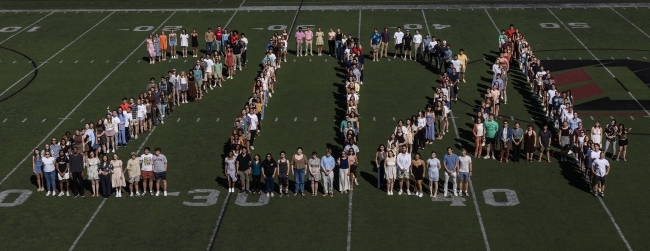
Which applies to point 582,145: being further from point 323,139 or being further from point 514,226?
point 323,139

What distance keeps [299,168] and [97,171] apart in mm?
5367

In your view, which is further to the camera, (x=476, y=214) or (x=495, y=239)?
(x=476, y=214)

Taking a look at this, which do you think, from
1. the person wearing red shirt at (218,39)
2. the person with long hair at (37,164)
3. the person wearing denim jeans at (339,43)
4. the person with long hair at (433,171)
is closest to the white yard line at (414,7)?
the person wearing red shirt at (218,39)

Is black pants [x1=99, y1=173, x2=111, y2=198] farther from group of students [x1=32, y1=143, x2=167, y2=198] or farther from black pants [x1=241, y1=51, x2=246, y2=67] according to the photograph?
black pants [x1=241, y1=51, x2=246, y2=67]

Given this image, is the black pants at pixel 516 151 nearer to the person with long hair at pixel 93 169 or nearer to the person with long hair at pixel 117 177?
the person with long hair at pixel 117 177

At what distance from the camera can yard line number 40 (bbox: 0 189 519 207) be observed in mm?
26844

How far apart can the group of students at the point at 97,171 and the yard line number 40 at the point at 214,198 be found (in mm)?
728

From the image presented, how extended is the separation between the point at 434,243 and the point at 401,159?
12.3 feet

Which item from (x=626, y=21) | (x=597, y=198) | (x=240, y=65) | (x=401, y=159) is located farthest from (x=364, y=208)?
(x=626, y=21)

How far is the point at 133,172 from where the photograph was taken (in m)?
27.3

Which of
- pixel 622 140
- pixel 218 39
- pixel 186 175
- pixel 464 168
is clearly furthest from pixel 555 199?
pixel 218 39

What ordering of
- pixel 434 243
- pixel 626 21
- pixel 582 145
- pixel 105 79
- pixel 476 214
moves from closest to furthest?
1. pixel 434 243
2. pixel 476 214
3. pixel 582 145
4. pixel 105 79
5. pixel 626 21

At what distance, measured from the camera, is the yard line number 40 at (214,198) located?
88.1 ft

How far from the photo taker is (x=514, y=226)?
25109 mm
